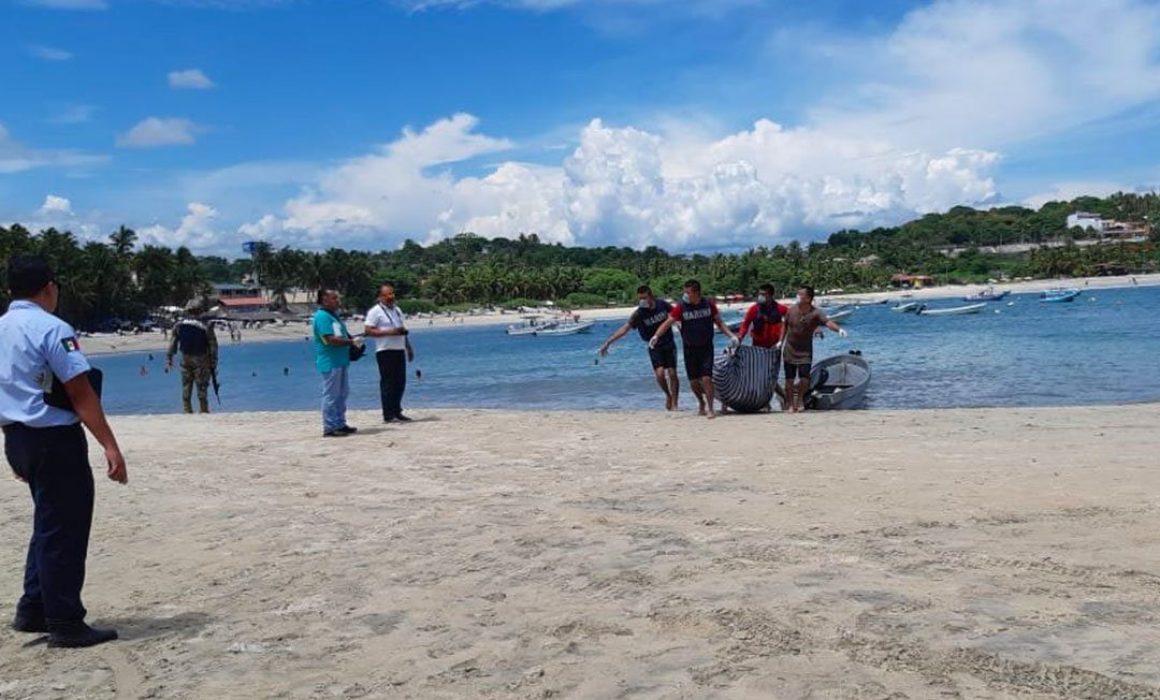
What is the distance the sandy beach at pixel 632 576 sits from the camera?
395 centimetres

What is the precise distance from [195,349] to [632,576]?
40.1 ft

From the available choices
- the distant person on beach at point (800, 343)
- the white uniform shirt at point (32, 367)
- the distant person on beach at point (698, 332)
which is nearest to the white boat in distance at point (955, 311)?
the distant person on beach at point (800, 343)

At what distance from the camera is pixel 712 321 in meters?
13.2

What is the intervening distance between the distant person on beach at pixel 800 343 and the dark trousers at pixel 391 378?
5427 millimetres

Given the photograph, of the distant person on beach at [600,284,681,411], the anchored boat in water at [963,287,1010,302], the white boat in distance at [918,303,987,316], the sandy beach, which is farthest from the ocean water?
the anchored boat in water at [963,287,1010,302]

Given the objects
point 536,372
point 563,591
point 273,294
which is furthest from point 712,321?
point 273,294

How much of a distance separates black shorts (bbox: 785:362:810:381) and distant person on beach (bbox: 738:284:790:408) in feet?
0.51

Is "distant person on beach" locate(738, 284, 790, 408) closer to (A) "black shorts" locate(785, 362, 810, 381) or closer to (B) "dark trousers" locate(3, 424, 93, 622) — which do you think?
(A) "black shorts" locate(785, 362, 810, 381)

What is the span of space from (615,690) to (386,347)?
9922 mm

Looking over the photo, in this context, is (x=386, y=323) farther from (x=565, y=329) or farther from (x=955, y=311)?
(x=955, y=311)

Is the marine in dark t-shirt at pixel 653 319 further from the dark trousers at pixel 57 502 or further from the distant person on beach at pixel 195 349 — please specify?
the dark trousers at pixel 57 502

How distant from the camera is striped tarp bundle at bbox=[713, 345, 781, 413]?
533 inches

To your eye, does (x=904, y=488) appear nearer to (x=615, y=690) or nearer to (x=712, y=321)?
(x=615, y=690)

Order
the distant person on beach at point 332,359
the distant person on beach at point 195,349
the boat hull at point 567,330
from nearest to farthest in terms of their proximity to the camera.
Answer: the distant person on beach at point 332,359 < the distant person on beach at point 195,349 < the boat hull at point 567,330
